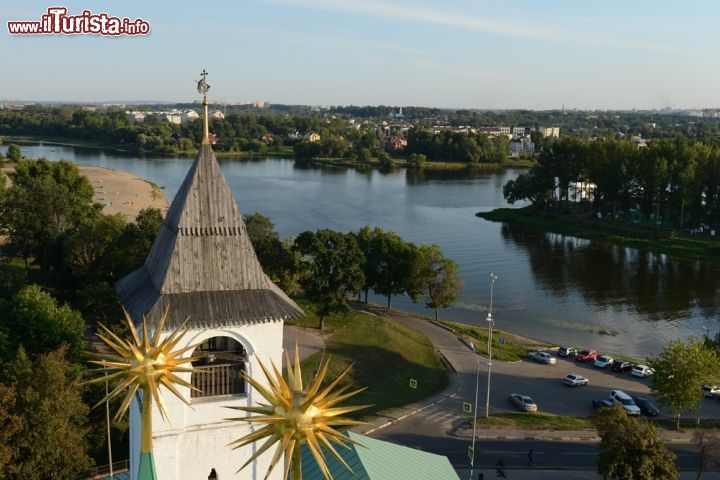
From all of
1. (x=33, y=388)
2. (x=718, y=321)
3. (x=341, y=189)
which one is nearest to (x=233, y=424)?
(x=33, y=388)

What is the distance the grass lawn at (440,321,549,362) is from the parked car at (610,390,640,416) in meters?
6.52

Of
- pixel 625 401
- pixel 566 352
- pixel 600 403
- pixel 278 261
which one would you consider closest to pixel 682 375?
pixel 625 401

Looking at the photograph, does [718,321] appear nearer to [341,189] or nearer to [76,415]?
[76,415]

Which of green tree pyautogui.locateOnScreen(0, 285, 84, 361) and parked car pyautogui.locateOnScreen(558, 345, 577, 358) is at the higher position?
green tree pyautogui.locateOnScreen(0, 285, 84, 361)

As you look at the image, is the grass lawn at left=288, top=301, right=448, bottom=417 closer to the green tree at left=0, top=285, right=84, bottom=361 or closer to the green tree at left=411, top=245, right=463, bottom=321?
the green tree at left=411, top=245, right=463, bottom=321

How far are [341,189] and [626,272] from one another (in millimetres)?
54304

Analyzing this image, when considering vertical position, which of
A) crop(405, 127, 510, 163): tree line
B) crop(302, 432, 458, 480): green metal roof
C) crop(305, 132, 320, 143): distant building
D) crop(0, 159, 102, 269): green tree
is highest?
crop(305, 132, 320, 143): distant building

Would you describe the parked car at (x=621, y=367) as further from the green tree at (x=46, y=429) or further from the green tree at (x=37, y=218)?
the green tree at (x=37, y=218)

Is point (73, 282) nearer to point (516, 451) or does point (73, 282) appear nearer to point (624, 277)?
point (516, 451)

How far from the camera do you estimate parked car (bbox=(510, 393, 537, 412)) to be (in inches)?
1177

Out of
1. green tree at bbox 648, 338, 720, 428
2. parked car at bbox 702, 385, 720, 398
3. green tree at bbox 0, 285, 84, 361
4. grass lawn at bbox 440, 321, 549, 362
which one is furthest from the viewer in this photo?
grass lawn at bbox 440, 321, 549, 362

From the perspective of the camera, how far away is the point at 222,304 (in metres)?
11.6

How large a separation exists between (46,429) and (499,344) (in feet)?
86.9

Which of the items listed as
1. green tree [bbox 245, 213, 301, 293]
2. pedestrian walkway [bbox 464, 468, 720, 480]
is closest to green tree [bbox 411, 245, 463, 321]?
green tree [bbox 245, 213, 301, 293]
